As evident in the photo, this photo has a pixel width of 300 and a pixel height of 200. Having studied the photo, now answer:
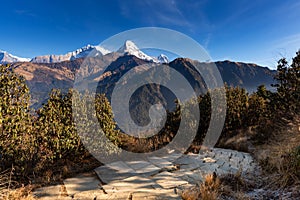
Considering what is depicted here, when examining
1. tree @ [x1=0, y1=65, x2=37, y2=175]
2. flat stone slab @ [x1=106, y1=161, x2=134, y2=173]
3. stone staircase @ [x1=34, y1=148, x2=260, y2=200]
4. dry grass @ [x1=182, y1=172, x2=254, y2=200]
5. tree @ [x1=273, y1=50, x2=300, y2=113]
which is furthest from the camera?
tree @ [x1=273, y1=50, x2=300, y2=113]

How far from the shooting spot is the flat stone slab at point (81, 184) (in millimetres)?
3957

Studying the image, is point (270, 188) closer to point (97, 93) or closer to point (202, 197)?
point (202, 197)

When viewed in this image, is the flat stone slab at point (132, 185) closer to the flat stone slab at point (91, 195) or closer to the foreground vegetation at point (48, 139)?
the flat stone slab at point (91, 195)

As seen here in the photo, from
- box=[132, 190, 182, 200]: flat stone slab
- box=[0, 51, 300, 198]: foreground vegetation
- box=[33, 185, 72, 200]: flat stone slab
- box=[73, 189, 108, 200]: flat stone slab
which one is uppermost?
box=[0, 51, 300, 198]: foreground vegetation

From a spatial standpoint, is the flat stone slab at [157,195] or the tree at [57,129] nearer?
the flat stone slab at [157,195]

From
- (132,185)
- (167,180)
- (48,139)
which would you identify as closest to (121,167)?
(132,185)

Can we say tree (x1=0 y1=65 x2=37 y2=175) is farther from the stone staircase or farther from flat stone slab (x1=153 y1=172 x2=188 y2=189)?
flat stone slab (x1=153 y1=172 x2=188 y2=189)

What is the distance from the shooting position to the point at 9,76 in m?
4.55

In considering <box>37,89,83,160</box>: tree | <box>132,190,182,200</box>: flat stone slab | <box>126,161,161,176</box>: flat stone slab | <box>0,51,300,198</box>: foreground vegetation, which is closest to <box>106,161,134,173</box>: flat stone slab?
<box>126,161,161,176</box>: flat stone slab

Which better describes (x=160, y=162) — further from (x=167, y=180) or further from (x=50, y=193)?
(x=50, y=193)

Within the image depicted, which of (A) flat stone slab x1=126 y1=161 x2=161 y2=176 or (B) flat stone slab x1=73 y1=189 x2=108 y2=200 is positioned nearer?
(B) flat stone slab x1=73 y1=189 x2=108 y2=200

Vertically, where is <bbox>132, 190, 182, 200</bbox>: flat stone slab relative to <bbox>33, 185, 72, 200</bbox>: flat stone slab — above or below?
below

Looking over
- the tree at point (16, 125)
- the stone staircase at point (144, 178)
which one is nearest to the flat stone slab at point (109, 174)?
the stone staircase at point (144, 178)

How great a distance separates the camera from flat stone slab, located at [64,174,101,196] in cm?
396
